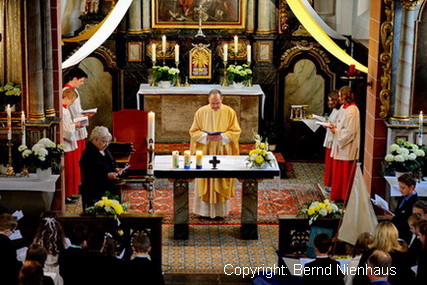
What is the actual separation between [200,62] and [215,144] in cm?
465

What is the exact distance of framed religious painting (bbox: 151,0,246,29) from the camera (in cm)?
1631

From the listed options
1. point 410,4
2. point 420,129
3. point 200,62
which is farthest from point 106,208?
point 200,62

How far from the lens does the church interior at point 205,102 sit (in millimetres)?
10898

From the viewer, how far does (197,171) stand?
439 inches

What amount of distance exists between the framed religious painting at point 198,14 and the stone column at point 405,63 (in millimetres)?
5493

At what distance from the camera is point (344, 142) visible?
1287 cm

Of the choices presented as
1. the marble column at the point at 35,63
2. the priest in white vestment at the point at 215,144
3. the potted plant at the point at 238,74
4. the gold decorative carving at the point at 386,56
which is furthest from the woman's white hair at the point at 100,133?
the potted plant at the point at 238,74

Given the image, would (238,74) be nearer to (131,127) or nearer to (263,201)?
(131,127)

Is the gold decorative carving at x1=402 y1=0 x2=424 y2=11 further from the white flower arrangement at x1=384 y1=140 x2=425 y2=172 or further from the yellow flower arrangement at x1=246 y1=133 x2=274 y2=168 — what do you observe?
the yellow flower arrangement at x1=246 y1=133 x2=274 y2=168

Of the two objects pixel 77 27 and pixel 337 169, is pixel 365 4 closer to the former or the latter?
pixel 337 169

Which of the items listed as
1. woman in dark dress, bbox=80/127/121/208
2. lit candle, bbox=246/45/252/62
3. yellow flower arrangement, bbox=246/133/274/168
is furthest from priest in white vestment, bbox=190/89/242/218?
lit candle, bbox=246/45/252/62

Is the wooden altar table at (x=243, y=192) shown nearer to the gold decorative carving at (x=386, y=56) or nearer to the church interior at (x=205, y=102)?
A: the church interior at (x=205, y=102)

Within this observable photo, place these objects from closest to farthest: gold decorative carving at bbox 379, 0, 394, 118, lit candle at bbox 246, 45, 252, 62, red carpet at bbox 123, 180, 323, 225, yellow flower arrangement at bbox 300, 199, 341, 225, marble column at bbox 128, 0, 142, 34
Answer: yellow flower arrangement at bbox 300, 199, 341, 225 → gold decorative carving at bbox 379, 0, 394, 118 → red carpet at bbox 123, 180, 323, 225 → lit candle at bbox 246, 45, 252, 62 → marble column at bbox 128, 0, 142, 34

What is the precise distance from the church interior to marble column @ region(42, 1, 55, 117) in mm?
18
